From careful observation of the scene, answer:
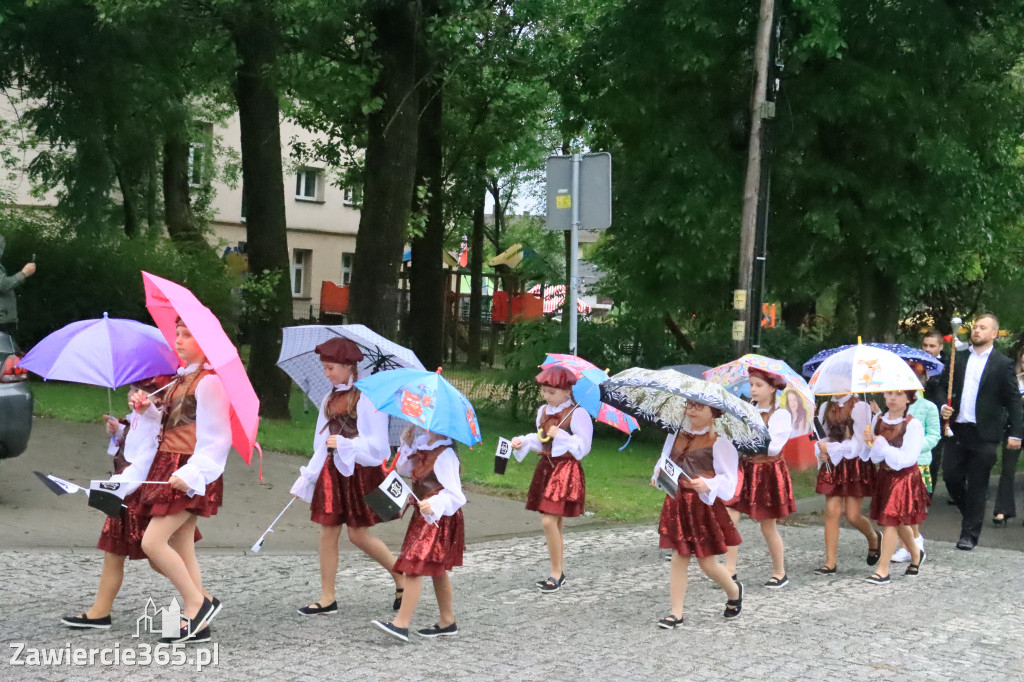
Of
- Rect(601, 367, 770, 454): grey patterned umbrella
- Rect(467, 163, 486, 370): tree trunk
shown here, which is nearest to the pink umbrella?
Rect(601, 367, 770, 454): grey patterned umbrella

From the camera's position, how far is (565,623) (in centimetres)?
728

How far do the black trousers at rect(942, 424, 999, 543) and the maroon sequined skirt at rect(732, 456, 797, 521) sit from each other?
2.64 m

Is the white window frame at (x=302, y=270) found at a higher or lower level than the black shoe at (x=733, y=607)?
higher

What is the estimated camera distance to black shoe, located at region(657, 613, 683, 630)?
725cm

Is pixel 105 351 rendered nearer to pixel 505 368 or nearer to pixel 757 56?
pixel 757 56

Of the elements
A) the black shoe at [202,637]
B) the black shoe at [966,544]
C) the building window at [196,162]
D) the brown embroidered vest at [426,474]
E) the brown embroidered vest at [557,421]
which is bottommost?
the black shoe at [966,544]

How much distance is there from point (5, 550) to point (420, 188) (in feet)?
35.1

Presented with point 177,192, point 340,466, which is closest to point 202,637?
point 340,466

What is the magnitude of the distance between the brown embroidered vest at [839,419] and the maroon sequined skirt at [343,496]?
12.8 feet

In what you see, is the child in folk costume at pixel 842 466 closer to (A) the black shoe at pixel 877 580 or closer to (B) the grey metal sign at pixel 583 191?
(A) the black shoe at pixel 877 580

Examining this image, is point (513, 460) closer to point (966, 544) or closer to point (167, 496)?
point (966, 544)

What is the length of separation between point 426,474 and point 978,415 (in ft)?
19.3

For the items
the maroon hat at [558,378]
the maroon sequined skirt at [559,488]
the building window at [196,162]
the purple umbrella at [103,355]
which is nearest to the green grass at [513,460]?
the maroon sequined skirt at [559,488]

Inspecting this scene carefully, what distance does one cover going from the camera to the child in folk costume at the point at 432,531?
6.52 meters
